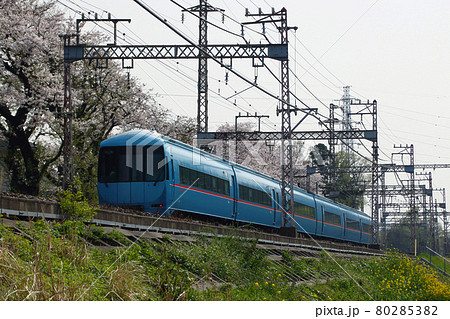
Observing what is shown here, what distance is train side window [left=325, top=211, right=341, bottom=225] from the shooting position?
40.3 m

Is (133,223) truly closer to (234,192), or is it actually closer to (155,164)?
(155,164)

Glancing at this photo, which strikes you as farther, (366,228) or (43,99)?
(366,228)

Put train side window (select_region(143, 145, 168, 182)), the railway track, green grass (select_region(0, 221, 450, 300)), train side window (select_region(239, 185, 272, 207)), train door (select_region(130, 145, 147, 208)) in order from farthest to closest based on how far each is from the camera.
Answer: train side window (select_region(239, 185, 272, 207)) → train door (select_region(130, 145, 147, 208)) → train side window (select_region(143, 145, 168, 182)) → the railway track → green grass (select_region(0, 221, 450, 300))

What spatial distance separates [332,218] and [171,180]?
2314cm

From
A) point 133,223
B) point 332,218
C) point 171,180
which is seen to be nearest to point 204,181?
point 171,180

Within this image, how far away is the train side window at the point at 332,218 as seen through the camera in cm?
4034

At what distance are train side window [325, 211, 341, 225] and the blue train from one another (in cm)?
1217

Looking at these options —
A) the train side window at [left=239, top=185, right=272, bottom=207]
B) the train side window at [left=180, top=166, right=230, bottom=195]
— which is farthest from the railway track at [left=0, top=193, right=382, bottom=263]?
the train side window at [left=239, top=185, right=272, bottom=207]

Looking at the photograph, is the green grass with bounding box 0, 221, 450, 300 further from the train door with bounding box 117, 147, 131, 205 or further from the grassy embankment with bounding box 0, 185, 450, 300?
the train door with bounding box 117, 147, 131, 205

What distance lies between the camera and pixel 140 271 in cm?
1062

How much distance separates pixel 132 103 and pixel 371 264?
21827 mm

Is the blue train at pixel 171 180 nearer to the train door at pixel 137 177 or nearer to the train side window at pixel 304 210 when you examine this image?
the train door at pixel 137 177
